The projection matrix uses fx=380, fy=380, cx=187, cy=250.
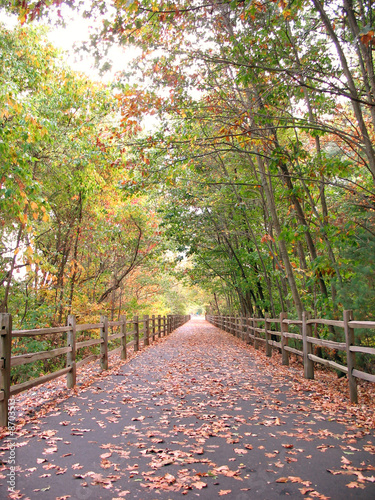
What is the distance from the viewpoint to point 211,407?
5.44 m

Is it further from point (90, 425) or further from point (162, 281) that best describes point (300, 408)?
point (162, 281)

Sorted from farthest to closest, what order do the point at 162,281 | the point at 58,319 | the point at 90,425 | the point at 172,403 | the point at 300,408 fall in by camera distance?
1. the point at 162,281
2. the point at 58,319
3. the point at 172,403
4. the point at 300,408
5. the point at 90,425

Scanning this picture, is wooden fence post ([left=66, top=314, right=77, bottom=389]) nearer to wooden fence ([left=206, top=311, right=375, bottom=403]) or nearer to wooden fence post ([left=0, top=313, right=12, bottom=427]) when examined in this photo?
wooden fence post ([left=0, top=313, right=12, bottom=427])

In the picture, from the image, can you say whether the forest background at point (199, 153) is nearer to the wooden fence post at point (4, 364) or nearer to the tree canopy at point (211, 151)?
the tree canopy at point (211, 151)

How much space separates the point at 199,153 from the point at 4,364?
7.62 metres

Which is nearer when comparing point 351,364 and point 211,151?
point 351,364

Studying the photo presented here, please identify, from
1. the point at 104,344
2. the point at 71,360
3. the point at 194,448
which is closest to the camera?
the point at 194,448

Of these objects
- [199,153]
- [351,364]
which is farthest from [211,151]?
[351,364]

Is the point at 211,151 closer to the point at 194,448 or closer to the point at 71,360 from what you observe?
the point at 71,360

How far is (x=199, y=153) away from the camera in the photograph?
10.4m

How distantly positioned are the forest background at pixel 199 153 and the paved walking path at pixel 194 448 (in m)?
2.93

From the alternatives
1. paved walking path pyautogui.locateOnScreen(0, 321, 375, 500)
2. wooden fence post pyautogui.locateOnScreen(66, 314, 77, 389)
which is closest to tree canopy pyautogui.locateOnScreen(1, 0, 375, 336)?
wooden fence post pyautogui.locateOnScreen(66, 314, 77, 389)

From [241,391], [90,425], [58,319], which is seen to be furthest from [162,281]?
[90,425]

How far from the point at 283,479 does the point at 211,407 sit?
2.44 metres
